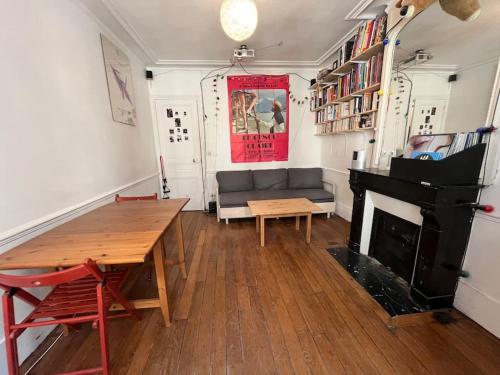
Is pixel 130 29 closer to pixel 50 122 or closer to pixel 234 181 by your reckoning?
pixel 50 122

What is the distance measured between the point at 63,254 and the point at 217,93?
11.3ft

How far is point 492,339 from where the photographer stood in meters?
1.35

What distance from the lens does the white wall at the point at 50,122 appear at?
125cm

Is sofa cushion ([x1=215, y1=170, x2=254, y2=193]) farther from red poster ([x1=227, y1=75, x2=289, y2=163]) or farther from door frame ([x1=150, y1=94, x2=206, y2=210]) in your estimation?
door frame ([x1=150, y1=94, x2=206, y2=210])

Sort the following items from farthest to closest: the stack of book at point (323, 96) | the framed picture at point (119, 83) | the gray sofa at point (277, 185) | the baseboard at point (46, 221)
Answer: the gray sofa at point (277, 185) < the stack of book at point (323, 96) < the framed picture at point (119, 83) < the baseboard at point (46, 221)

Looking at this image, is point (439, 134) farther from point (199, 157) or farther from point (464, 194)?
point (199, 157)

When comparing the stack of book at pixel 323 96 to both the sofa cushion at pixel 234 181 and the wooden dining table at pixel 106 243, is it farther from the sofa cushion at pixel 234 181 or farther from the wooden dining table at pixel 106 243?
the wooden dining table at pixel 106 243

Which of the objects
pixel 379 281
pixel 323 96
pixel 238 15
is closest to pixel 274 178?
pixel 323 96

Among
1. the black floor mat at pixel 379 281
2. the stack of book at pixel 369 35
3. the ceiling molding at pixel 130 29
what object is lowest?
the black floor mat at pixel 379 281

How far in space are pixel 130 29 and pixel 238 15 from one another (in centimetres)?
168

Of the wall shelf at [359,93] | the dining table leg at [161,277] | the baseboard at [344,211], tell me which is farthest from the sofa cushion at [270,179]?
the dining table leg at [161,277]

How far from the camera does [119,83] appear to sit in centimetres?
259

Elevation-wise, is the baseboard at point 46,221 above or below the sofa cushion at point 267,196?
above

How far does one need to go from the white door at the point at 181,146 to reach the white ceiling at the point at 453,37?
3.19 metres
